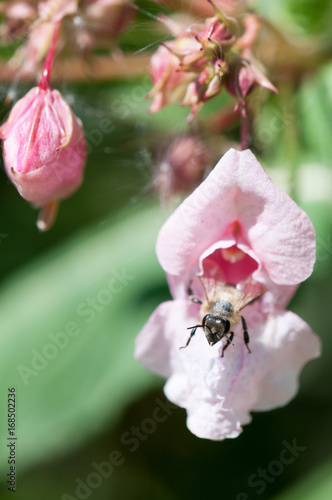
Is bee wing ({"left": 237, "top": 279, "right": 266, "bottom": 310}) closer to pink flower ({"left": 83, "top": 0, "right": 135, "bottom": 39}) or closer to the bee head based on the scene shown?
the bee head

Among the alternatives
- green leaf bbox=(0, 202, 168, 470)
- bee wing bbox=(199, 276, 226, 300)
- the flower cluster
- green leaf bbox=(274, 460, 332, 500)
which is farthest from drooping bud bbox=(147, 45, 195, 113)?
green leaf bbox=(274, 460, 332, 500)

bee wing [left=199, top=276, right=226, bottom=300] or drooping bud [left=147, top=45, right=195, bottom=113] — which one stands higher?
drooping bud [left=147, top=45, right=195, bottom=113]

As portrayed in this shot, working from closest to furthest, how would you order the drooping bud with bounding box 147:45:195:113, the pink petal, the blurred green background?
the pink petal < the drooping bud with bounding box 147:45:195:113 < the blurred green background

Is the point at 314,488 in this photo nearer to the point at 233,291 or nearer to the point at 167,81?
the point at 233,291

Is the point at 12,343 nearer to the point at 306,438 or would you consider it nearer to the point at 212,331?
the point at 306,438

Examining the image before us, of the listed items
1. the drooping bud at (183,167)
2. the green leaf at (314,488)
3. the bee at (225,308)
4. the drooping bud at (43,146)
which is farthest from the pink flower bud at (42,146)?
the green leaf at (314,488)

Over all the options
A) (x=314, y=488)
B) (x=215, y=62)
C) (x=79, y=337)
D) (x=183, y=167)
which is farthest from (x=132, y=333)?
(x=215, y=62)

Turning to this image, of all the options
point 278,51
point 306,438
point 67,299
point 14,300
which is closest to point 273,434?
point 306,438
